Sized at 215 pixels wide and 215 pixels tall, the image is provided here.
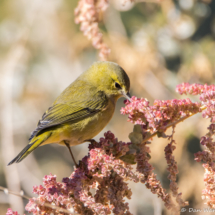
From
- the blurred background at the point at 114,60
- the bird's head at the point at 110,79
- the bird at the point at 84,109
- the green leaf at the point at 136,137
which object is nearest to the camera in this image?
the green leaf at the point at 136,137

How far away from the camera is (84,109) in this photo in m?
3.20

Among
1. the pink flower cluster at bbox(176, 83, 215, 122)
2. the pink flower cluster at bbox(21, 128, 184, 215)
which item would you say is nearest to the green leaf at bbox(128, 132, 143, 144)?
the pink flower cluster at bbox(21, 128, 184, 215)

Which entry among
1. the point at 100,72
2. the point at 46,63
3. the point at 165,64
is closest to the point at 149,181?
the point at 100,72

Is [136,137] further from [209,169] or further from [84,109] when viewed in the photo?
[84,109]

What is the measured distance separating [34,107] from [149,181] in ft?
11.9

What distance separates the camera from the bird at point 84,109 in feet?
9.46

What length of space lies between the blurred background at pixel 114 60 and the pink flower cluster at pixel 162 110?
6.45 feet

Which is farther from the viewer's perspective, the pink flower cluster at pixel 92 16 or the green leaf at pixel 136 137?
the pink flower cluster at pixel 92 16

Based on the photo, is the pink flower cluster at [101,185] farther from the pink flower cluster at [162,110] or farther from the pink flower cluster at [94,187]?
the pink flower cluster at [162,110]

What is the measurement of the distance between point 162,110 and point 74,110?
136 centimetres

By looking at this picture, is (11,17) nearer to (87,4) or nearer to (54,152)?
(54,152)

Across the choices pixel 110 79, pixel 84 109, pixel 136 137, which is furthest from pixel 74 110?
pixel 136 137

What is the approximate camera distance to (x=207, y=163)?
6.00ft

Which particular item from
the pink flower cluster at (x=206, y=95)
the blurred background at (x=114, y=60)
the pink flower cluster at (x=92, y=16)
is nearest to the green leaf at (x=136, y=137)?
the pink flower cluster at (x=206, y=95)
